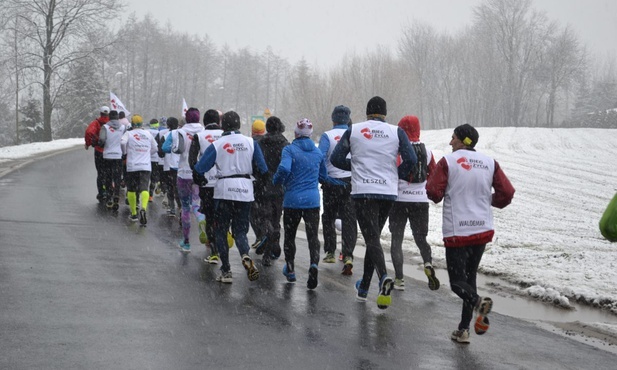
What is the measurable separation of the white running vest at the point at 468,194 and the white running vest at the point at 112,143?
9639 millimetres

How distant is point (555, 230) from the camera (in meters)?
15.7

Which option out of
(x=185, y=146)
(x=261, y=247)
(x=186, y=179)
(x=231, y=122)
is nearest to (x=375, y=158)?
(x=231, y=122)

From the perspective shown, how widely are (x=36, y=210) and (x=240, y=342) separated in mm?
9721

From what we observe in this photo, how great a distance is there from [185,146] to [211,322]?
4.86 m

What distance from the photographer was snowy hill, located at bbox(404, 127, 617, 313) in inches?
374

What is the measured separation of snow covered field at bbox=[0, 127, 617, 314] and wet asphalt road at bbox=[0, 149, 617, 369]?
1583 mm

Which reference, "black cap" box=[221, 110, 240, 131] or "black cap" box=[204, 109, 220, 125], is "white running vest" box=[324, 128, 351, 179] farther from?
"black cap" box=[204, 109, 220, 125]

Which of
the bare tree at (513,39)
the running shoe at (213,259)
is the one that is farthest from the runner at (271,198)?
the bare tree at (513,39)

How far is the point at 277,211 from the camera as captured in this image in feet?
34.3

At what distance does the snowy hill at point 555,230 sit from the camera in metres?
9.50

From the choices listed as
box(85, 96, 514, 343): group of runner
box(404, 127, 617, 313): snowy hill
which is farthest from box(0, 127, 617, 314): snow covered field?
box(85, 96, 514, 343): group of runner

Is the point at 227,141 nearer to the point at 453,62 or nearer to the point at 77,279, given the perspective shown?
Answer: the point at 77,279

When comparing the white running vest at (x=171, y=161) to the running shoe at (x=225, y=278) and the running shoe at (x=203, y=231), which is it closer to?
the running shoe at (x=203, y=231)

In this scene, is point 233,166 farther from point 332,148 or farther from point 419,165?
point 419,165
